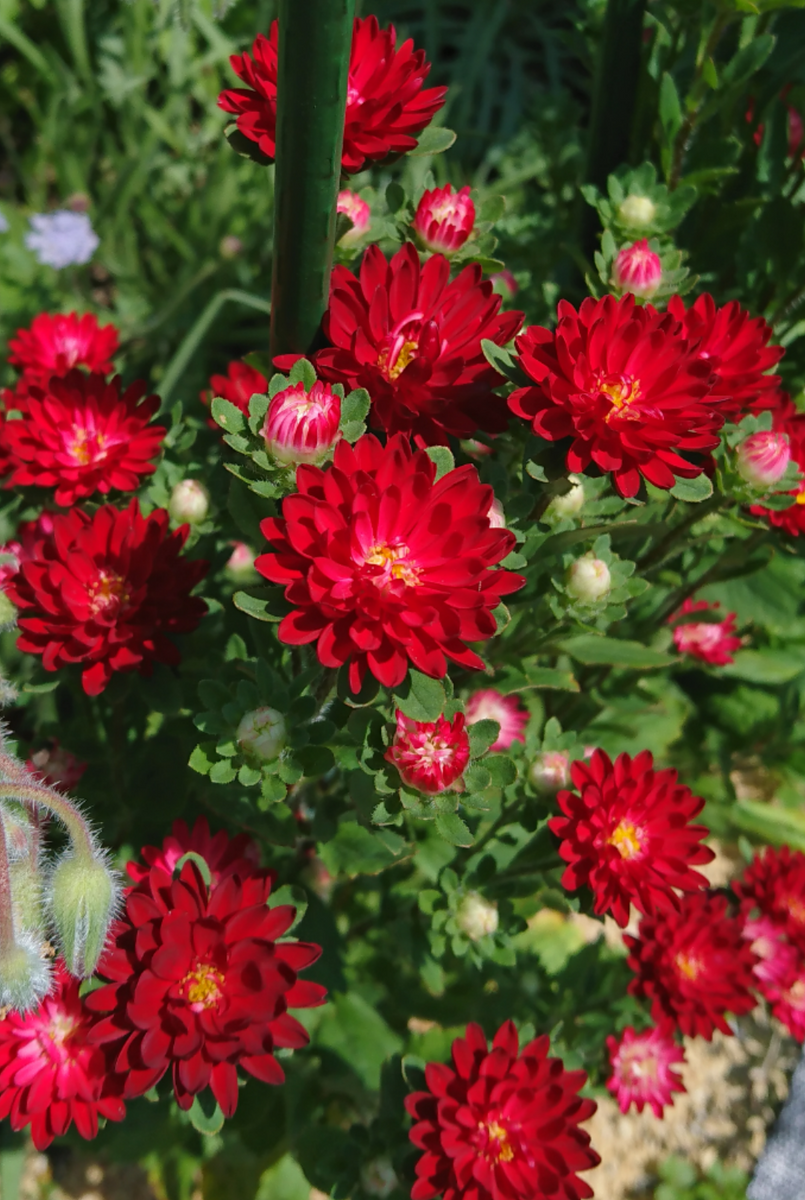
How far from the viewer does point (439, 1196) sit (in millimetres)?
1093

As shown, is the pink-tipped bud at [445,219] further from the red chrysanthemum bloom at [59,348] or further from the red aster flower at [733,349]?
the red chrysanthemum bloom at [59,348]

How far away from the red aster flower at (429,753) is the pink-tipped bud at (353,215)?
1.79 ft

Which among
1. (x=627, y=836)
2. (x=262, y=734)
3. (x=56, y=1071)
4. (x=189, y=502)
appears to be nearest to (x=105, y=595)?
(x=189, y=502)

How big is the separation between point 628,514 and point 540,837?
43cm

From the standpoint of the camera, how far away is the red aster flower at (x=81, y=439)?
1.09 metres

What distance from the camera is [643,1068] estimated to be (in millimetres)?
1392

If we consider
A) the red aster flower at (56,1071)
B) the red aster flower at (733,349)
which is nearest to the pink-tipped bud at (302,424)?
the red aster flower at (733,349)

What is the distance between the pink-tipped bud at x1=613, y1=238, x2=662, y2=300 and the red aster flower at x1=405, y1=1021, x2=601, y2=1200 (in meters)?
0.85

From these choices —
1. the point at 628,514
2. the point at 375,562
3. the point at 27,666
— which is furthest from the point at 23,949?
the point at 27,666

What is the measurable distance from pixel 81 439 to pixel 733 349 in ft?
2.45

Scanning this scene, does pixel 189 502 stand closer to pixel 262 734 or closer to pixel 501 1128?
pixel 262 734

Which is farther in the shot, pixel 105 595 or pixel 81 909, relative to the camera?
pixel 105 595

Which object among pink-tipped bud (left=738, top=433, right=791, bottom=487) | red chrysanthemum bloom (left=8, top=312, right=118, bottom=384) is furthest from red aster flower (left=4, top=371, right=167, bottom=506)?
pink-tipped bud (left=738, top=433, right=791, bottom=487)

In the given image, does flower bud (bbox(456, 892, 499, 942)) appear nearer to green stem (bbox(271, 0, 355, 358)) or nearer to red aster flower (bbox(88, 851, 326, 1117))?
red aster flower (bbox(88, 851, 326, 1117))
